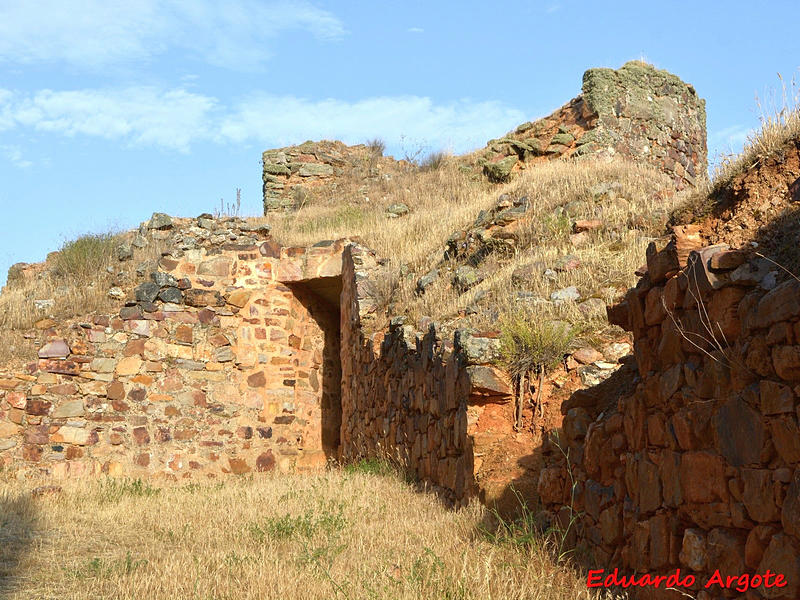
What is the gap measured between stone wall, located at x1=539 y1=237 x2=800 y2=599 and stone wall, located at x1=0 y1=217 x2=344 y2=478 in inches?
285

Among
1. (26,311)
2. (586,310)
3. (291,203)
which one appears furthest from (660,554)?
(291,203)

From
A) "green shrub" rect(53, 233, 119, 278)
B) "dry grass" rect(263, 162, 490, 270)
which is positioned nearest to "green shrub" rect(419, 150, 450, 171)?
"dry grass" rect(263, 162, 490, 270)

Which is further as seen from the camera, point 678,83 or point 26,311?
point 678,83

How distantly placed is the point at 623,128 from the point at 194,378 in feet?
30.8

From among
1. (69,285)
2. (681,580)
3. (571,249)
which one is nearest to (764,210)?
(681,580)

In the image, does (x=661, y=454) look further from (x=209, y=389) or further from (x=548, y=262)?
(x=209, y=389)

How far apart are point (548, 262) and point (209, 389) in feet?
17.5

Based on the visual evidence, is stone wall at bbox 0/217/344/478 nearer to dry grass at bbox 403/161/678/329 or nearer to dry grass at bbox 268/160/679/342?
dry grass at bbox 268/160/679/342

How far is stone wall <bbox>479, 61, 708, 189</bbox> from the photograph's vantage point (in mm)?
14492

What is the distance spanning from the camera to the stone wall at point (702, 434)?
2531 millimetres

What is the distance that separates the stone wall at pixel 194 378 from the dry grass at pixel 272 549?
6.95 feet

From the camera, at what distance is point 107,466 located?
9.70m

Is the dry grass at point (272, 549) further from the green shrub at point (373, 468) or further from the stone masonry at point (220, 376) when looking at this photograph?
the stone masonry at point (220, 376)

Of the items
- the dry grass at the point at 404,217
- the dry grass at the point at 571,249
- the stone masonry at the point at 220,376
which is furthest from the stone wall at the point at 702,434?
the dry grass at the point at 404,217
